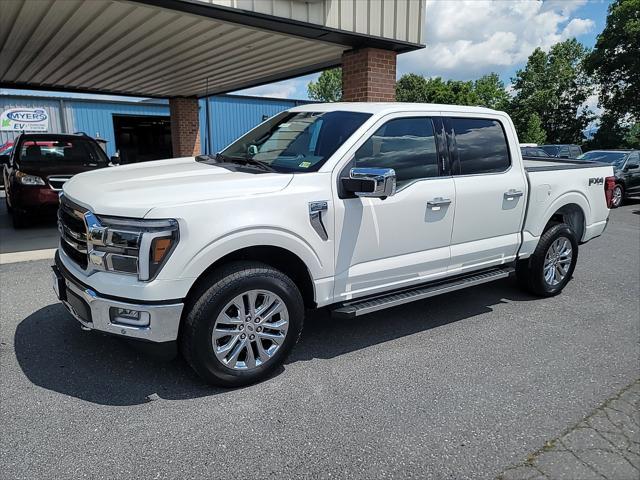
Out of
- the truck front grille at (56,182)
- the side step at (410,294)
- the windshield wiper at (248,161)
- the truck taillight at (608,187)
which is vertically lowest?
the side step at (410,294)

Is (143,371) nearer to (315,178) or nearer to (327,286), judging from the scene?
(327,286)

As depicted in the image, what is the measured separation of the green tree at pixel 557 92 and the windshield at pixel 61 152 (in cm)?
3445

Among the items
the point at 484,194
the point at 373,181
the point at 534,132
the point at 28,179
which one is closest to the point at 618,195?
the point at 484,194

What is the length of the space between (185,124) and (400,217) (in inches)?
546

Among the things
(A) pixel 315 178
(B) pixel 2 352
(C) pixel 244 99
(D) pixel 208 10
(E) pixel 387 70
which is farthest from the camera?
(C) pixel 244 99

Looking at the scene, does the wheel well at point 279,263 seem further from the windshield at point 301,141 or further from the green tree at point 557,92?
the green tree at point 557,92

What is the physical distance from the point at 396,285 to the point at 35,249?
5.63 m

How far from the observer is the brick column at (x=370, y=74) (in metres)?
7.80

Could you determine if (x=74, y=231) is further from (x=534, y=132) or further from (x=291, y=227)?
(x=534, y=132)

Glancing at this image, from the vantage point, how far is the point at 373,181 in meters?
3.22

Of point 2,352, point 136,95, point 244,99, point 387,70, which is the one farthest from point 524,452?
point 244,99

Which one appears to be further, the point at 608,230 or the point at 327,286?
the point at 608,230

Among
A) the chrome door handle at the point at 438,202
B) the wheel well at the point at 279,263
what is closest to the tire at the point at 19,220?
the wheel well at the point at 279,263

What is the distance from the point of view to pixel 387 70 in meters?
8.01
